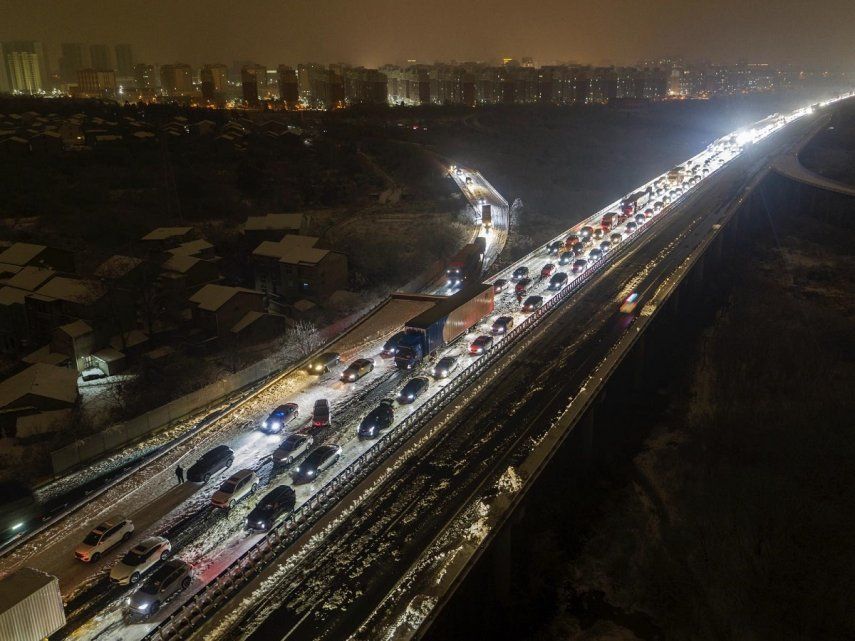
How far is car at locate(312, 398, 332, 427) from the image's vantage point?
59.8ft

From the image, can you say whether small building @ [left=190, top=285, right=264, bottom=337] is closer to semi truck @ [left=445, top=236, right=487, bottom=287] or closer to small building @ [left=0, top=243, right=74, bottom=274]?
small building @ [left=0, top=243, right=74, bottom=274]

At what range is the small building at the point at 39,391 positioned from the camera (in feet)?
70.6

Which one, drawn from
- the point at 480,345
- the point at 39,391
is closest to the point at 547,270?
the point at 480,345

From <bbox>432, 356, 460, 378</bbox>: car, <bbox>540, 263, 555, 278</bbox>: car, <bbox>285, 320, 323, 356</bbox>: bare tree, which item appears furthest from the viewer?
<bbox>540, 263, 555, 278</bbox>: car

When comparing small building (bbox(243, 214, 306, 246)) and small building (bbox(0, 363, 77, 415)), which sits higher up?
small building (bbox(243, 214, 306, 246))

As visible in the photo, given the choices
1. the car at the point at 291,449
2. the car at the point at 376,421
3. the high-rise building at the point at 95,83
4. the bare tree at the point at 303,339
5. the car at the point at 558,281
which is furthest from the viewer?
the high-rise building at the point at 95,83

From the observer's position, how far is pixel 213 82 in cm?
13512

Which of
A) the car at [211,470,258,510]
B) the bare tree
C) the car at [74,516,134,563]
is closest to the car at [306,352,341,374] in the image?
the bare tree

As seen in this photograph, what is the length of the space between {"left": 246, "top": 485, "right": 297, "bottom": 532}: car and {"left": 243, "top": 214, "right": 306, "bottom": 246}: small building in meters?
26.2

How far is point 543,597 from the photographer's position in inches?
571

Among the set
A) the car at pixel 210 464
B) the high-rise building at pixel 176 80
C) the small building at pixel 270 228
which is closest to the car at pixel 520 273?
the small building at pixel 270 228

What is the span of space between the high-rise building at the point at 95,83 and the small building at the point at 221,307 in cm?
13858

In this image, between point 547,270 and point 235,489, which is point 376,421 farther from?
point 547,270

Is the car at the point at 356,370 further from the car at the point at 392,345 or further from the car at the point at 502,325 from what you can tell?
the car at the point at 502,325
